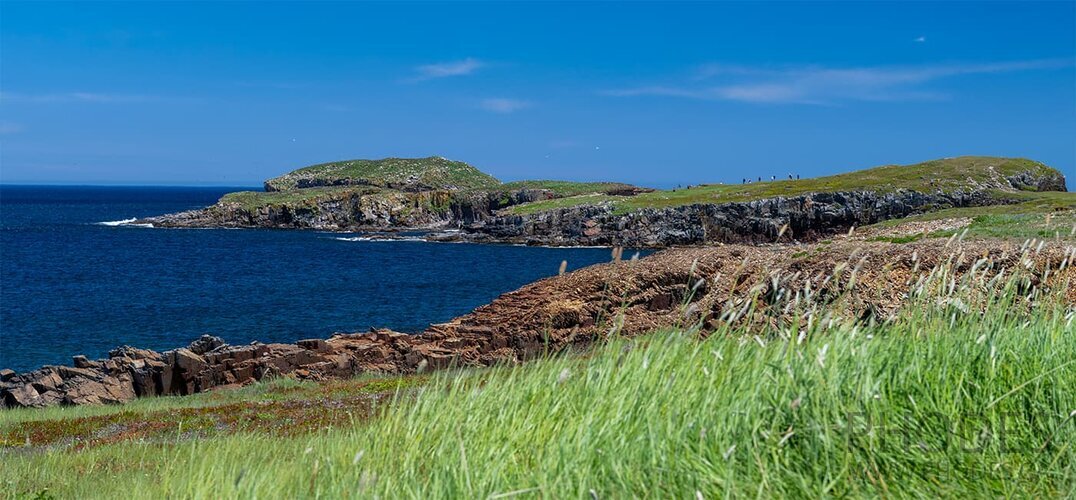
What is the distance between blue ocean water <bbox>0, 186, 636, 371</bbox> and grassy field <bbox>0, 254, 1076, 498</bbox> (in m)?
34.6

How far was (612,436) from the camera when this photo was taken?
228 inches

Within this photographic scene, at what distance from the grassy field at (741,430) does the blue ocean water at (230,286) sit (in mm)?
34557

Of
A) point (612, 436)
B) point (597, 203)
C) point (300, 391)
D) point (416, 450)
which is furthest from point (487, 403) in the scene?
point (597, 203)

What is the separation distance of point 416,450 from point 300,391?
47.4 feet

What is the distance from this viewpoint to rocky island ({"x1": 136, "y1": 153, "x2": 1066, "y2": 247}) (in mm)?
84938

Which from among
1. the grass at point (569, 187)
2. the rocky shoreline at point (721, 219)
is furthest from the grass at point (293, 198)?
the grass at point (569, 187)

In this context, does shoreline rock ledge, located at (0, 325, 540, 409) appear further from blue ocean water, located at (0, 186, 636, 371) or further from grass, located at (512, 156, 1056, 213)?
grass, located at (512, 156, 1056, 213)

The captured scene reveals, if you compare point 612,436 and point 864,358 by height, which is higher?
point 864,358

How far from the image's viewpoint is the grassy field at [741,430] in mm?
5176

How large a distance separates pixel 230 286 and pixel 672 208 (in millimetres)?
46523

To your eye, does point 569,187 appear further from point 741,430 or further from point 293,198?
point 741,430

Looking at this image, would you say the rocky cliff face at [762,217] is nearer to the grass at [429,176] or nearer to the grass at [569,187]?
the grass at [569,187]

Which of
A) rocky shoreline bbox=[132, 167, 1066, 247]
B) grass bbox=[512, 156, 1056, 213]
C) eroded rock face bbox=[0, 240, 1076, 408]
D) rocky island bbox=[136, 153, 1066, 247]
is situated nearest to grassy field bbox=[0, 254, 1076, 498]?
eroded rock face bbox=[0, 240, 1076, 408]

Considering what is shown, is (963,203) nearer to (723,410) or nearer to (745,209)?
(745,209)
